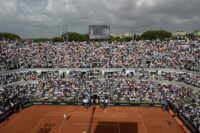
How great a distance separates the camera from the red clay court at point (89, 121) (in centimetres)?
3530

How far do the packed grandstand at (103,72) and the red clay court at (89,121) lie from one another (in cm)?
252

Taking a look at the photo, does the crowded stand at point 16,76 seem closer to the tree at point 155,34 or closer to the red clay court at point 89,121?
the red clay court at point 89,121

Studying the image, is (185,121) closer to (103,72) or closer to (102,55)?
(103,72)

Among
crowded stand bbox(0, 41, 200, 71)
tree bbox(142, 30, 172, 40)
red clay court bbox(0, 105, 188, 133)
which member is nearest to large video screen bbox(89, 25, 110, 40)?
crowded stand bbox(0, 41, 200, 71)

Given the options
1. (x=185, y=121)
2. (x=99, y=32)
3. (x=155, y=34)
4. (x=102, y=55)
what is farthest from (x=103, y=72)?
(x=155, y=34)

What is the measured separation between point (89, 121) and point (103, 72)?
21033mm

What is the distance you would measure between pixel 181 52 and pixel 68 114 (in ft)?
92.8

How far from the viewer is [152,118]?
4069 cm

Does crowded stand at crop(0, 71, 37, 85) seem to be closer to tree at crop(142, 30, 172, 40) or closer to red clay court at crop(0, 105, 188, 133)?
red clay court at crop(0, 105, 188, 133)

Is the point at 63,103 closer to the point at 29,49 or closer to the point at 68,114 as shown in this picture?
the point at 68,114

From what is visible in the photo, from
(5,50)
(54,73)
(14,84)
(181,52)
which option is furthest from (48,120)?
(181,52)

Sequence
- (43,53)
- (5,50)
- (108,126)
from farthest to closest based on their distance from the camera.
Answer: (43,53) < (5,50) < (108,126)

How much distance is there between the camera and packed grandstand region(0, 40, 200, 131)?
48.3 meters

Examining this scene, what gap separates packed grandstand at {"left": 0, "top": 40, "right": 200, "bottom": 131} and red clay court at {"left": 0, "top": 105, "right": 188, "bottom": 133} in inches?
99.4
